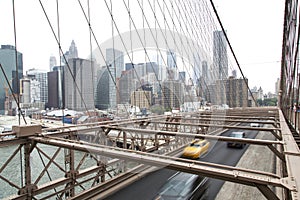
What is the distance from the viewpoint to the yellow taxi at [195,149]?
5.48 metres

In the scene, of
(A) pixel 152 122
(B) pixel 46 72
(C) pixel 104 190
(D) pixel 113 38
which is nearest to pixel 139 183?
(C) pixel 104 190

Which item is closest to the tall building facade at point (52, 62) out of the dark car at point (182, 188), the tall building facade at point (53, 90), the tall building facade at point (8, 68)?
the tall building facade at point (53, 90)

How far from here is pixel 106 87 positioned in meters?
5.38

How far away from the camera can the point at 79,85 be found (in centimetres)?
440

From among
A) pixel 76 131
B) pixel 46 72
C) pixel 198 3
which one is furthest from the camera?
pixel 198 3

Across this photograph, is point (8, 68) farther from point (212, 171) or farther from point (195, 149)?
point (195, 149)

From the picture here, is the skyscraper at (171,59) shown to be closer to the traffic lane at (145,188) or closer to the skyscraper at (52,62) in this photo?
the skyscraper at (52,62)

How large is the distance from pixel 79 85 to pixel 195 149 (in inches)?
134

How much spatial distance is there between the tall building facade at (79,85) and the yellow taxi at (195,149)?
2686 millimetres

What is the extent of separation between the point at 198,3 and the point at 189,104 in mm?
9419

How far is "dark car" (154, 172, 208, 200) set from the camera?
3332 mm

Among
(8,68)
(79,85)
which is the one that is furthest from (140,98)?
(8,68)

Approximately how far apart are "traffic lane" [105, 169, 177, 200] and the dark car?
12 centimetres

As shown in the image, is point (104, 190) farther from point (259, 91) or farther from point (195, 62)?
point (259, 91)
